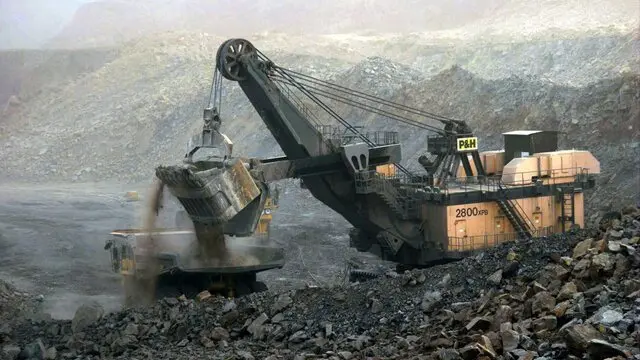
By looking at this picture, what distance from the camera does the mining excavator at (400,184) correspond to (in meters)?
14.2

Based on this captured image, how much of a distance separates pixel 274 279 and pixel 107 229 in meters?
8.13

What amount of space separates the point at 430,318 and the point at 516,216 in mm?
5249

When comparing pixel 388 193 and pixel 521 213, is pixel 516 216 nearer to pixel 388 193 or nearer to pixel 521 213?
pixel 521 213

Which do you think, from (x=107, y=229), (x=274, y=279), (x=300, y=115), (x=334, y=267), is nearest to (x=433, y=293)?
(x=300, y=115)

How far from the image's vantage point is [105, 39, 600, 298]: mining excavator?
14188mm

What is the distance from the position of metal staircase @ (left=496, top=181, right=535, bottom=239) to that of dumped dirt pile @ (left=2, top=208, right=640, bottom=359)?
11.7 ft

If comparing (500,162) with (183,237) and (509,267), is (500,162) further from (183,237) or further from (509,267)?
(509,267)

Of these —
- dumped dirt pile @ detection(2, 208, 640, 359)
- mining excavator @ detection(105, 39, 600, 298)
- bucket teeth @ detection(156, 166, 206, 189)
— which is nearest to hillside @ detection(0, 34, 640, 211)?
mining excavator @ detection(105, 39, 600, 298)

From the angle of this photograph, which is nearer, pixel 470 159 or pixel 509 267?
pixel 509 267

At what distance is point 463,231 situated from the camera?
14328 millimetres

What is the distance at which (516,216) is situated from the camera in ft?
47.5

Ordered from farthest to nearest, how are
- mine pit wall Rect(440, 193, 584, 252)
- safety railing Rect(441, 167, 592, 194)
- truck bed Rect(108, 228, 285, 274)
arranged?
safety railing Rect(441, 167, 592, 194)
truck bed Rect(108, 228, 285, 274)
mine pit wall Rect(440, 193, 584, 252)

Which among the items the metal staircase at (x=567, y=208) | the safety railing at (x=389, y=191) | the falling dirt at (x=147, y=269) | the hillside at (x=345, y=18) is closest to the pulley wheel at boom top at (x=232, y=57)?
the falling dirt at (x=147, y=269)

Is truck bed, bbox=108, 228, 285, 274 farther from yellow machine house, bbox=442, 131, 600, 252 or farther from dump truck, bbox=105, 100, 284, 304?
yellow machine house, bbox=442, 131, 600, 252
